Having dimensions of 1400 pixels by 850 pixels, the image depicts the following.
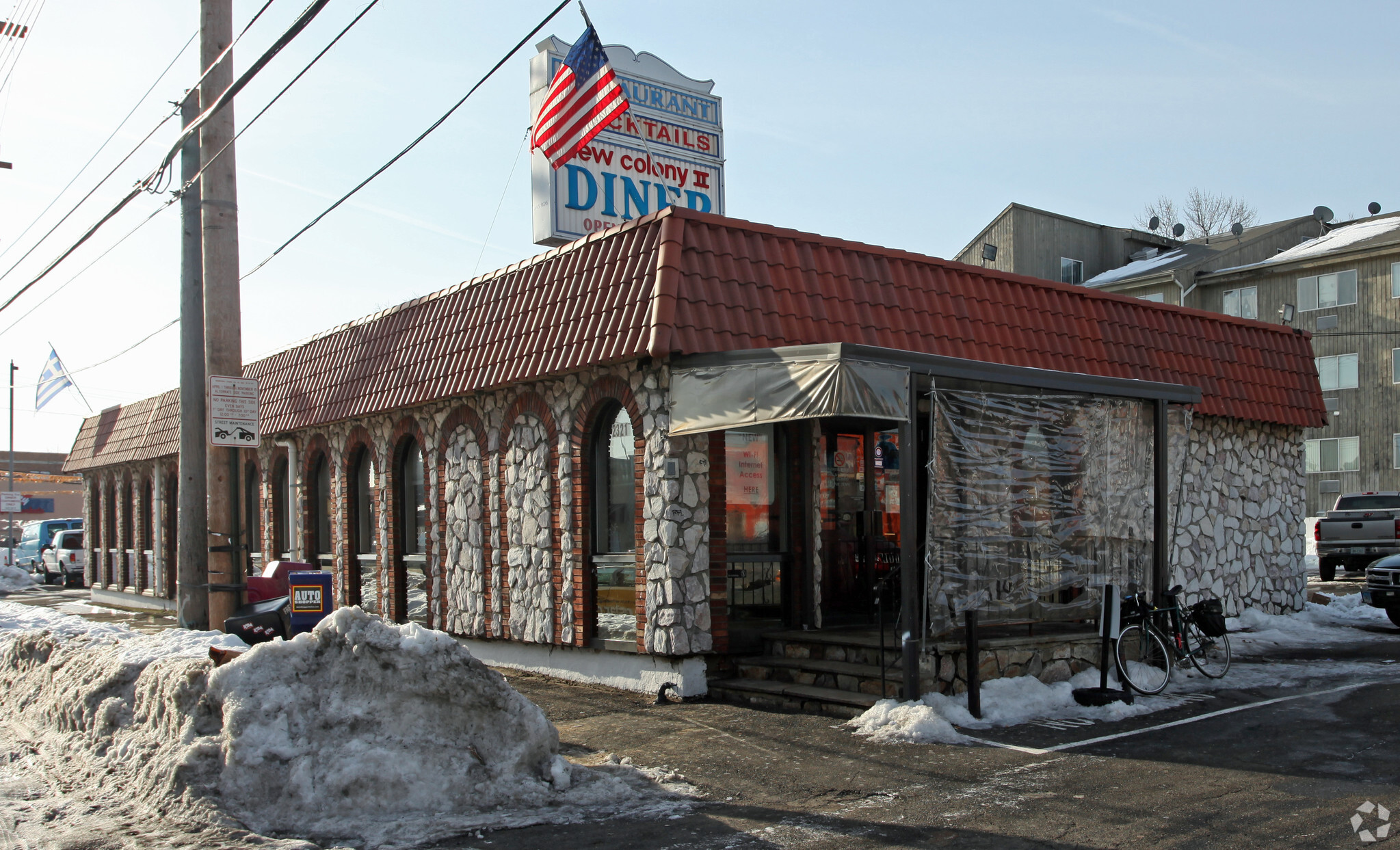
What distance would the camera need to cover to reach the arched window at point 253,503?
19750 millimetres

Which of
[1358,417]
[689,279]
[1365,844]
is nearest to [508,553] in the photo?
[689,279]

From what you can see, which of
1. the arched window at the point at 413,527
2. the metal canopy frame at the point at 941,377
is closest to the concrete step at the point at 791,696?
the metal canopy frame at the point at 941,377

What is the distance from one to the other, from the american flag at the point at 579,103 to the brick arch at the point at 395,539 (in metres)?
4.24

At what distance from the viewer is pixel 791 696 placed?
10.1 m

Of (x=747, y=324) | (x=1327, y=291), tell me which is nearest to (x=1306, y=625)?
(x=747, y=324)

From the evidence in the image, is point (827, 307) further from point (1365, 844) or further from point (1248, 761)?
point (1365, 844)

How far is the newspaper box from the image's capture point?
35.9ft

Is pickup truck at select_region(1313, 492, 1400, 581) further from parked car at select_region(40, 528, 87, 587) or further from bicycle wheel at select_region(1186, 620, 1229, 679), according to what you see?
parked car at select_region(40, 528, 87, 587)

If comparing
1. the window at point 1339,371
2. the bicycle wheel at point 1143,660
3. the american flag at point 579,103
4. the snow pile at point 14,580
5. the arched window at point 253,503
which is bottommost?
the snow pile at point 14,580

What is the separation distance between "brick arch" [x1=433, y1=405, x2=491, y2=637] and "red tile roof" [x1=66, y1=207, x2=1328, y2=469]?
1.78 feet

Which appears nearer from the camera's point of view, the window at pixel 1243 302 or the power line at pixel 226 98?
the power line at pixel 226 98

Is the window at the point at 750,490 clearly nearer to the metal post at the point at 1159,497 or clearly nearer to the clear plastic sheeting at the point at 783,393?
the clear plastic sheeting at the point at 783,393

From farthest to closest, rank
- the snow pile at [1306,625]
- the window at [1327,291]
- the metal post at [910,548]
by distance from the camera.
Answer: the window at [1327,291] < the snow pile at [1306,625] < the metal post at [910,548]

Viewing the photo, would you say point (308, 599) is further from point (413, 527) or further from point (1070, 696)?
point (1070, 696)
